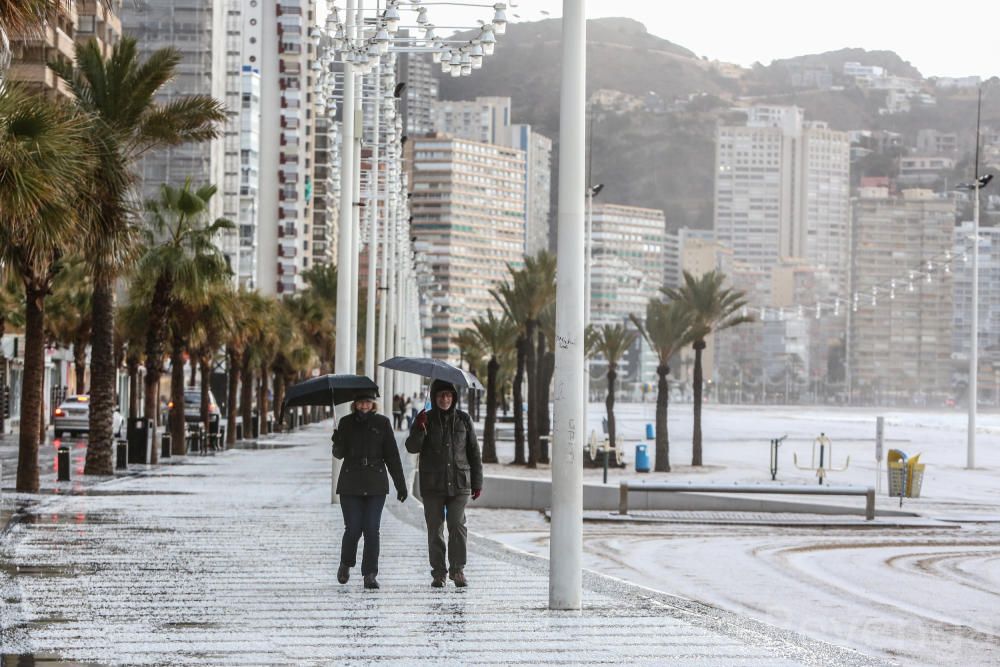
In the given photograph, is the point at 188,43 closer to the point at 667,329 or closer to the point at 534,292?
the point at 534,292

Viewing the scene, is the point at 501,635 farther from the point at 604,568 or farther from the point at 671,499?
the point at 671,499

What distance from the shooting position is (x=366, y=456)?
13266 millimetres

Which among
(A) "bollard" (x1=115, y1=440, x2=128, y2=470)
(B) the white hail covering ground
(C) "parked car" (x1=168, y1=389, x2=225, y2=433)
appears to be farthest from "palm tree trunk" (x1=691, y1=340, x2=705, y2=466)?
(A) "bollard" (x1=115, y1=440, x2=128, y2=470)

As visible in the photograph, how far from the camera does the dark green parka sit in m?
13.0

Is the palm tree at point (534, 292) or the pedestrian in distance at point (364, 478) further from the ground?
the palm tree at point (534, 292)

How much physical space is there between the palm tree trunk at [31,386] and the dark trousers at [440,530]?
13167 mm

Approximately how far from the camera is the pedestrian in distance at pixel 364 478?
13.2 m

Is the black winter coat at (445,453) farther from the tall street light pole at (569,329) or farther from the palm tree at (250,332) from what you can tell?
the palm tree at (250,332)

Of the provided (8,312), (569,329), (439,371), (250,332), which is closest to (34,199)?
(439,371)

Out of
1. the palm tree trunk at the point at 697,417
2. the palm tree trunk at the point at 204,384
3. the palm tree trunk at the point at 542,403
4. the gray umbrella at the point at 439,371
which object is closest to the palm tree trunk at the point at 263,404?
the palm tree trunk at the point at 204,384

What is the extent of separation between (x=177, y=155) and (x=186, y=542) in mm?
83418

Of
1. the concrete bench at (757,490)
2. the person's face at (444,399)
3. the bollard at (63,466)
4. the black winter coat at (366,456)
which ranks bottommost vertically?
the concrete bench at (757,490)

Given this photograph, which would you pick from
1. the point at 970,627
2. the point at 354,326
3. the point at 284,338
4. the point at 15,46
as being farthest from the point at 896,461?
the point at 284,338

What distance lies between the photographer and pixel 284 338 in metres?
65.3
